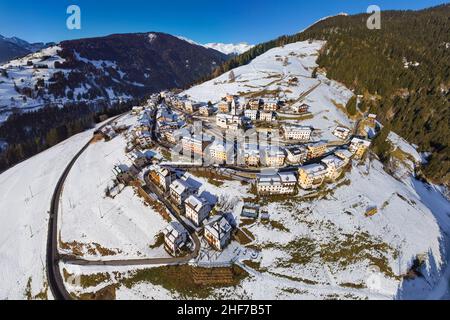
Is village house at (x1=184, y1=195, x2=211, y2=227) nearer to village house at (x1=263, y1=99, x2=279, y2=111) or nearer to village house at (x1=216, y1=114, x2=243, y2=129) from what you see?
village house at (x1=216, y1=114, x2=243, y2=129)

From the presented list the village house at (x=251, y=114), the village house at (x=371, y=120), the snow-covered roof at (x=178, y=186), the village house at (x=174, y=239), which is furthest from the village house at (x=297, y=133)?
the village house at (x=174, y=239)

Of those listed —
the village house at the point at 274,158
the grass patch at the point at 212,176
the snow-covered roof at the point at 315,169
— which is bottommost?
the grass patch at the point at 212,176

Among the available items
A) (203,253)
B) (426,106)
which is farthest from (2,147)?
(426,106)

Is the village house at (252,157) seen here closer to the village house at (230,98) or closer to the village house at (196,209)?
the village house at (196,209)

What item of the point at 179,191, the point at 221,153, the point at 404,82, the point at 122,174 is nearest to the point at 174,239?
the point at 179,191

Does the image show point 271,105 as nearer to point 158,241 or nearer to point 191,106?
point 191,106

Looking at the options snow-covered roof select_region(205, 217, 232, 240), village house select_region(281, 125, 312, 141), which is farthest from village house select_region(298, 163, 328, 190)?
snow-covered roof select_region(205, 217, 232, 240)
